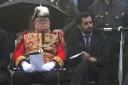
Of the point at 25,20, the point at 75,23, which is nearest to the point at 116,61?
the point at 75,23

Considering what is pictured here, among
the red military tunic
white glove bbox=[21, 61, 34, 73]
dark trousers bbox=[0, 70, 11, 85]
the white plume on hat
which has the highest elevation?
the white plume on hat

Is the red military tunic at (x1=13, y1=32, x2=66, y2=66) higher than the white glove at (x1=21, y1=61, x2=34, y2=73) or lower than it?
higher

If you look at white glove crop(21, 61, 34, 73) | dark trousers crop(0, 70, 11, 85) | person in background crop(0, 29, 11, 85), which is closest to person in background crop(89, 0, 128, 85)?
white glove crop(21, 61, 34, 73)

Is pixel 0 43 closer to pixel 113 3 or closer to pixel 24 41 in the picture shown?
pixel 24 41

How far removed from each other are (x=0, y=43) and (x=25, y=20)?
0.92 meters

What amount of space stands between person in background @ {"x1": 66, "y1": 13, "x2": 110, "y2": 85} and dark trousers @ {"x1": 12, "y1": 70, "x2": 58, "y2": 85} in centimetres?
62

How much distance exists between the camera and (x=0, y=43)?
7625 mm

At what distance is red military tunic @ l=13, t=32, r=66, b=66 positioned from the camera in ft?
25.0

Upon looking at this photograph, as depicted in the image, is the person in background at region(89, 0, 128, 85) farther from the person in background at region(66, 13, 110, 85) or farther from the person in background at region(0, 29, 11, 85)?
the person in background at region(0, 29, 11, 85)

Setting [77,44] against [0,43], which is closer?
[0,43]

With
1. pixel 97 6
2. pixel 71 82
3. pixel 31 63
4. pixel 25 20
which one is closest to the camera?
pixel 31 63

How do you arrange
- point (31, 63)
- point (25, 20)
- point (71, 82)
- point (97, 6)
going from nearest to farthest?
1. point (31, 63)
2. point (71, 82)
3. point (25, 20)
4. point (97, 6)

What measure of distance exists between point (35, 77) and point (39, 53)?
1.20ft

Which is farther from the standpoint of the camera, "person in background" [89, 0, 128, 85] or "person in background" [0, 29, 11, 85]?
"person in background" [89, 0, 128, 85]
